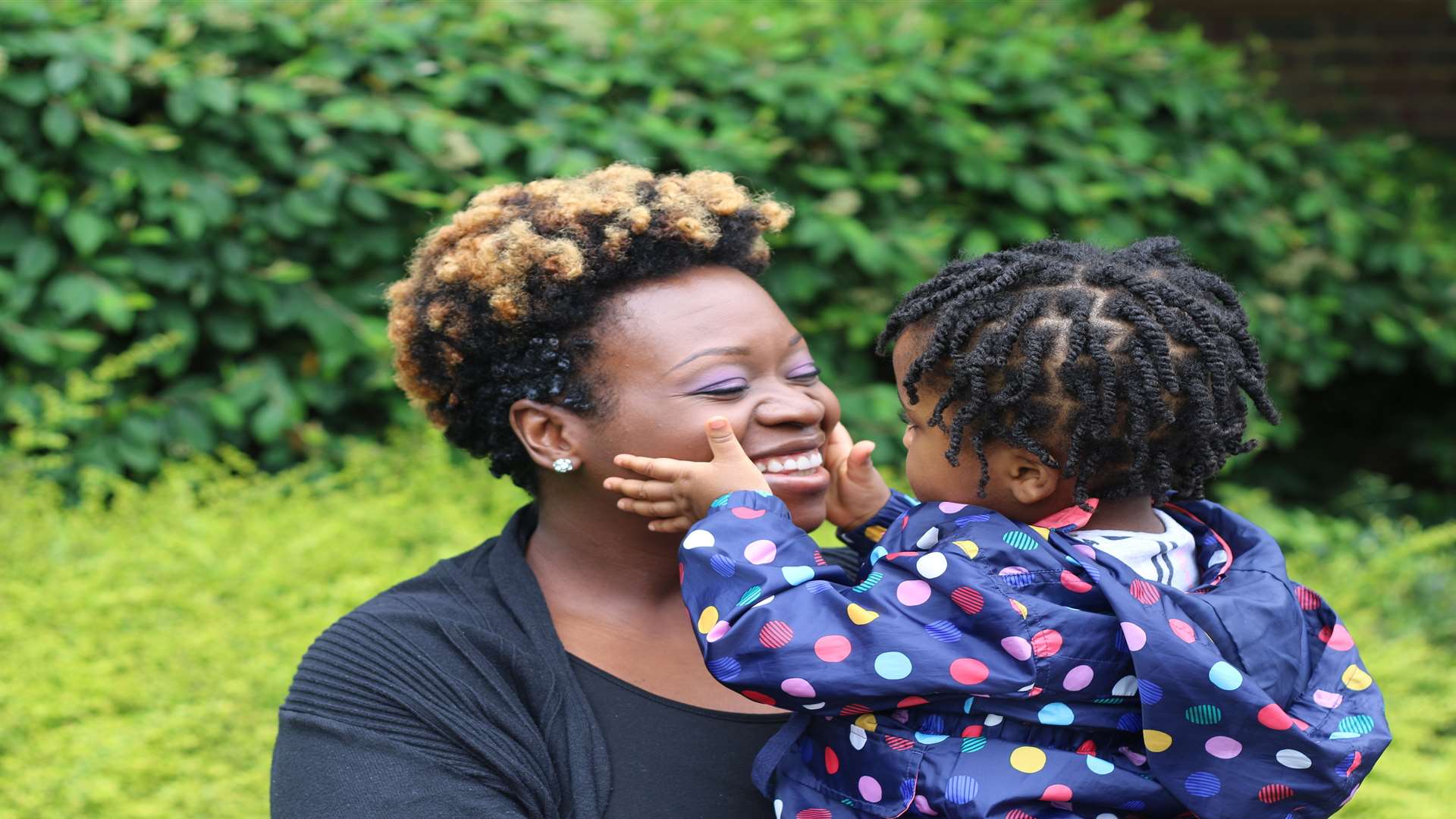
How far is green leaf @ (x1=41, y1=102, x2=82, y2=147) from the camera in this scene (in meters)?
4.03

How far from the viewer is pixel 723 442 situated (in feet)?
7.04

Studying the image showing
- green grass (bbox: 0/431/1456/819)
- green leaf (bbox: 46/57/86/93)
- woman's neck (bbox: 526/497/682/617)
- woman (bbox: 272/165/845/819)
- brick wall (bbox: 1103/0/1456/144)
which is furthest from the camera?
brick wall (bbox: 1103/0/1456/144)

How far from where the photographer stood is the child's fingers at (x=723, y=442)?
2.13 meters

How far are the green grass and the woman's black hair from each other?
2.18m

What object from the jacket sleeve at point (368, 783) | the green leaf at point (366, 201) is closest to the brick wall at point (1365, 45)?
the green leaf at point (366, 201)

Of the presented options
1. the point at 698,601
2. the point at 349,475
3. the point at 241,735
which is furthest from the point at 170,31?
the point at 698,601

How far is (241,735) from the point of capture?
3.37 m

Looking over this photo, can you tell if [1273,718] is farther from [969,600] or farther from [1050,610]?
[969,600]

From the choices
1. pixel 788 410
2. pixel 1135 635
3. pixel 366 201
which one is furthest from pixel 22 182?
pixel 1135 635

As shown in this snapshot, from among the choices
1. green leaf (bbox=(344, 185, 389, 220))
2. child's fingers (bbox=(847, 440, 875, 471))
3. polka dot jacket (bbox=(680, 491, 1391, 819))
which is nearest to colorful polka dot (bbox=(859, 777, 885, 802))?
polka dot jacket (bbox=(680, 491, 1391, 819))

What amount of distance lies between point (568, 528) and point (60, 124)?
2.57 m

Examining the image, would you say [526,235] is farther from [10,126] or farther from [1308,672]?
[10,126]

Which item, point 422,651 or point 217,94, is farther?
point 217,94

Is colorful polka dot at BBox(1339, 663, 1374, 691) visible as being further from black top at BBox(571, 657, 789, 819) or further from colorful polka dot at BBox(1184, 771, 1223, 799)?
black top at BBox(571, 657, 789, 819)
